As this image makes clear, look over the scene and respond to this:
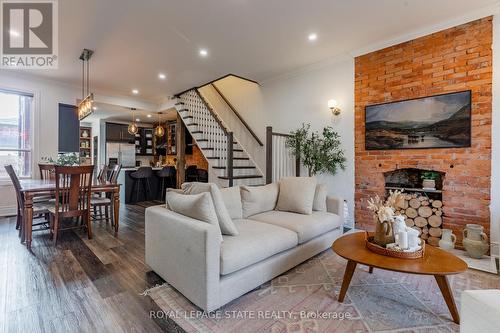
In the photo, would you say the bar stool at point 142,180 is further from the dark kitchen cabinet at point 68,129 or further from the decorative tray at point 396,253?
the decorative tray at point 396,253

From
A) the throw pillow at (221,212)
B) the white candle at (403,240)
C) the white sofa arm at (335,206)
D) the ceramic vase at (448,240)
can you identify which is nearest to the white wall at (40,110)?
the throw pillow at (221,212)

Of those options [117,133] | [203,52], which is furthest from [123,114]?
[203,52]

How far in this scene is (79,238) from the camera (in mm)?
3488

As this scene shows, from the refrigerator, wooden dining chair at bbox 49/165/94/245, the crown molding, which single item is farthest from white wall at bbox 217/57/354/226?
the refrigerator

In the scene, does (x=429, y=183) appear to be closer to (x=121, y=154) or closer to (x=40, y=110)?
(x=40, y=110)

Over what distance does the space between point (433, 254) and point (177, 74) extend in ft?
16.3

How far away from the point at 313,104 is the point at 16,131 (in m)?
5.94

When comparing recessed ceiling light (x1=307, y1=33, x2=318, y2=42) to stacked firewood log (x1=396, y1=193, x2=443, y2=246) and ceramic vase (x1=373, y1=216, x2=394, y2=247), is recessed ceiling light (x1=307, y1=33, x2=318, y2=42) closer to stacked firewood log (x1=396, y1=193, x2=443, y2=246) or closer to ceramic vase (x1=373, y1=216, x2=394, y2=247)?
stacked firewood log (x1=396, y1=193, x2=443, y2=246)

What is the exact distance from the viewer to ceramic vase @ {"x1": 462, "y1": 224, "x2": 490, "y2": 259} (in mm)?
2805

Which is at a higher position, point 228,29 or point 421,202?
point 228,29

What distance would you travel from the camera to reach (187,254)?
6.25 ft

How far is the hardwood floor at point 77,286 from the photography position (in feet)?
5.63

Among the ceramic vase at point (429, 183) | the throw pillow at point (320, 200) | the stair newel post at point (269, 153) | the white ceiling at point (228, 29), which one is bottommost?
the throw pillow at point (320, 200)

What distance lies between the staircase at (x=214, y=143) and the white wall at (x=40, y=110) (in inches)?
99.2
